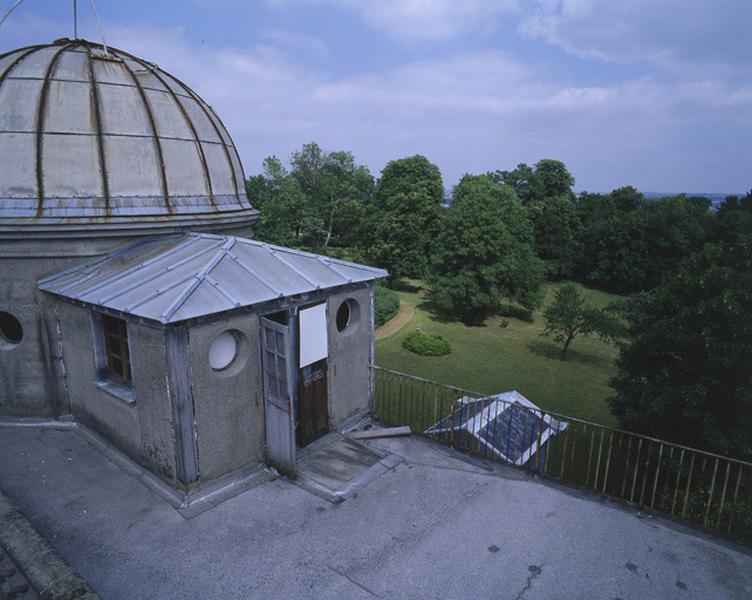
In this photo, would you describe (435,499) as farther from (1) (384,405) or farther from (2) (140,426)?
(1) (384,405)

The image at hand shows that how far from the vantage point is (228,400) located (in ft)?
25.5

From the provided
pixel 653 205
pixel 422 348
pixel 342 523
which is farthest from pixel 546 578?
pixel 653 205

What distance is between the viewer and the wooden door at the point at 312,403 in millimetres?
8992

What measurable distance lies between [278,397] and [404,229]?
33354 mm

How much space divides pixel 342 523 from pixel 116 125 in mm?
8383

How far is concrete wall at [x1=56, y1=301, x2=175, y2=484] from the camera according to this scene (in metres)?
7.30

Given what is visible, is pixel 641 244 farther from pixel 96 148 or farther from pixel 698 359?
pixel 96 148

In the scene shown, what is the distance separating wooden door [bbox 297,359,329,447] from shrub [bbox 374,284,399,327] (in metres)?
21.6

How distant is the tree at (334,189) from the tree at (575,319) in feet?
83.4

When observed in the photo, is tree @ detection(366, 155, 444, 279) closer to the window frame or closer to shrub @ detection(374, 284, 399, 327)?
shrub @ detection(374, 284, 399, 327)

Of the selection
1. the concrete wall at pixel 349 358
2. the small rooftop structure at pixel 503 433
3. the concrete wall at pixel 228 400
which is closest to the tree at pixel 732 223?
the small rooftop structure at pixel 503 433

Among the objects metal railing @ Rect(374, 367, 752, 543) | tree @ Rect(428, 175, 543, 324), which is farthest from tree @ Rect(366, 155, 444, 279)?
metal railing @ Rect(374, 367, 752, 543)

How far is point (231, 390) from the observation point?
7.77 meters

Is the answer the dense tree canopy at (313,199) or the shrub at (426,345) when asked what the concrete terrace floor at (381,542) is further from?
the dense tree canopy at (313,199)
